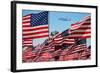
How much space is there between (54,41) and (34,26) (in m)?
0.17

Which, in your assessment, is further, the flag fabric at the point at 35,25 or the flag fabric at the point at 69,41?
the flag fabric at the point at 69,41

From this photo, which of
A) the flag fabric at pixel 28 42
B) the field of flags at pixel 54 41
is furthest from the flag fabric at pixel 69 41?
the flag fabric at pixel 28 42

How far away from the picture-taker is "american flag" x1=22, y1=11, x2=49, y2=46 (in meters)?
1.51

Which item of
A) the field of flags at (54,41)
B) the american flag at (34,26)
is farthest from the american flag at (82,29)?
the american flag at (34,26)

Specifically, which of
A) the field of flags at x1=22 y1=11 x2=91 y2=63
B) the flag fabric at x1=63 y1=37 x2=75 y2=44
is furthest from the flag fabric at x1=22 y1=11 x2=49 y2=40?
the flag fabric at x1=63 y1=37 x2=75 y2=44

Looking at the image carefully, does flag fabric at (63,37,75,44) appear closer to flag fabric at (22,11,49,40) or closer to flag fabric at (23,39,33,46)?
flag fabric at (22,11,49,40)

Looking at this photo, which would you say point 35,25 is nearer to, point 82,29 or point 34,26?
point 34,26

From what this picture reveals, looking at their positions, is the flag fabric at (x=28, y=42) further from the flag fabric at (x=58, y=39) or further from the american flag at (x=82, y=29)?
the american flag at (x=82, y=29)

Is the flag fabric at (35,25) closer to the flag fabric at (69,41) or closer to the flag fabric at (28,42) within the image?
the flag fabric at (28,42)

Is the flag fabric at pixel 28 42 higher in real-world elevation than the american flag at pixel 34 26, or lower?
lower

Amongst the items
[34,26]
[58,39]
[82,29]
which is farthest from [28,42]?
[82,29]

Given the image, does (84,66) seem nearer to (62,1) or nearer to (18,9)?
(62,1)

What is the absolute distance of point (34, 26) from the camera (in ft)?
5.04

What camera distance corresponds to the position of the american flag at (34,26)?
151 centimetres
